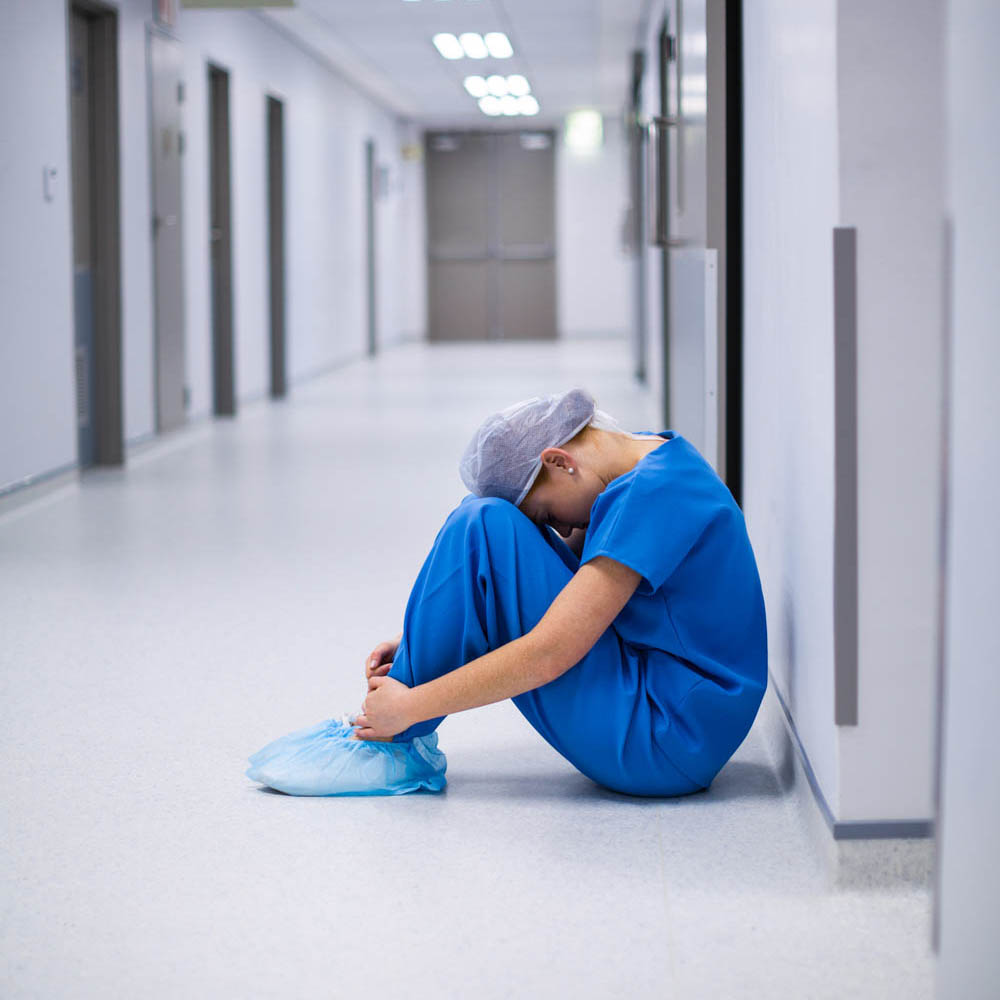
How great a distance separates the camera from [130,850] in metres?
2.24

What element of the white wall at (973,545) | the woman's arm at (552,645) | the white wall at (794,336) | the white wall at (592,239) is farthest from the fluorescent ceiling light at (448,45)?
Result: the white wall at (973,545)

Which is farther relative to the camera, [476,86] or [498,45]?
[476,86]

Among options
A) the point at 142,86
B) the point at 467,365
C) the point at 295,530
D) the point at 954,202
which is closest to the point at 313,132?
the point at 467,365

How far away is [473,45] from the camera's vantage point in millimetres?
11352

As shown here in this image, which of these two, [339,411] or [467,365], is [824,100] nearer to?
[339,411]

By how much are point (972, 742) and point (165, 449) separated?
6.90 metres

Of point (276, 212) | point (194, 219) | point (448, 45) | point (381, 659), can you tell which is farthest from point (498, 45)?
point (381, 659)

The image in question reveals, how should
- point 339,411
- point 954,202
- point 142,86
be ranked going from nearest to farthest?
point 954,202 < point 142,86 < point 339,411

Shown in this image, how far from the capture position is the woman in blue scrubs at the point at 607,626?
2.21 metres

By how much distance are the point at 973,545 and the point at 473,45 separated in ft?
35.2

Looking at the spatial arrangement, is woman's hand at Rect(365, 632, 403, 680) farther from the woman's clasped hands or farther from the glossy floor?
the glossy floor

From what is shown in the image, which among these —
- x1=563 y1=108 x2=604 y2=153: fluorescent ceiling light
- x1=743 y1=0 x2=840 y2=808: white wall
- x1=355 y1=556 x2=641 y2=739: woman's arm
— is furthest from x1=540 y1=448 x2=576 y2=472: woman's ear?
x1=563 y1=108 x2=604 y2=153: fluorescent ceiling light

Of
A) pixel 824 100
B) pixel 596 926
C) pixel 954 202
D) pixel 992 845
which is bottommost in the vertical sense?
pixel 596 926

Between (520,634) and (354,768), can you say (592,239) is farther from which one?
(520,634)
